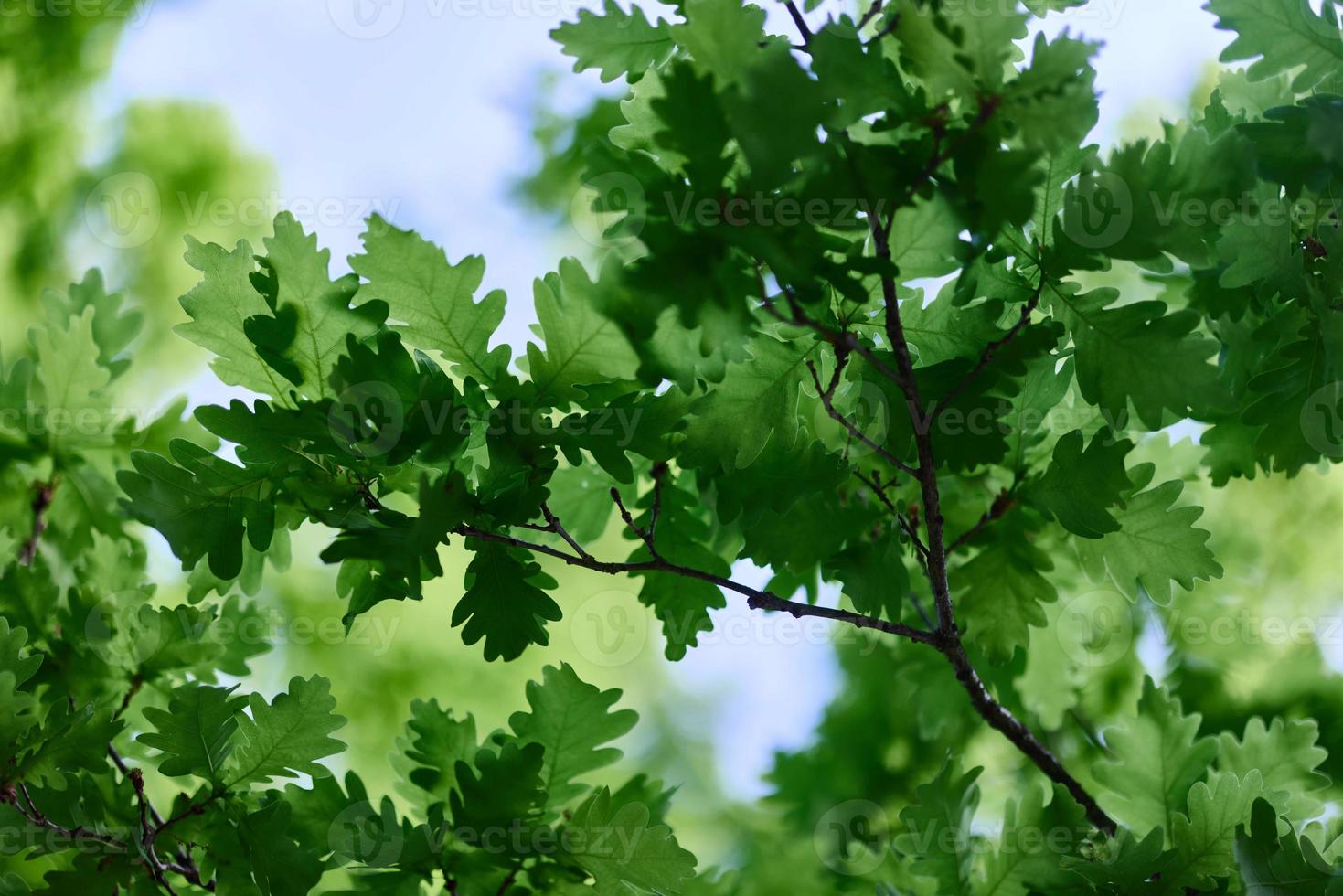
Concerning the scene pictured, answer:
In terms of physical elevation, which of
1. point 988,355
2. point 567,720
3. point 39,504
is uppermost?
point 988,355

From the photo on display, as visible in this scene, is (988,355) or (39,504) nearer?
(988,355)

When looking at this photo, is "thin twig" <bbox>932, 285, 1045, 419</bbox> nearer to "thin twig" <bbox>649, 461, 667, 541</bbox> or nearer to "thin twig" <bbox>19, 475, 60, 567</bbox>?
"thin twig" <bbox>649, 461, 667, 541</bbox>

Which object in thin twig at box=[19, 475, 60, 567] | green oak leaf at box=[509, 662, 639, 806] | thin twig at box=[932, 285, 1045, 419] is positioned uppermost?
thin twig at box=[932, 285, 1045, 419]

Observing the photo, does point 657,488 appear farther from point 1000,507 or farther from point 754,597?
point 1000,507

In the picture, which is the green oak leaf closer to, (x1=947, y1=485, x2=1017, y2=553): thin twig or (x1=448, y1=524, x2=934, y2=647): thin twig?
(x1=448, y1=524, x2=934, y2=647): thin twig

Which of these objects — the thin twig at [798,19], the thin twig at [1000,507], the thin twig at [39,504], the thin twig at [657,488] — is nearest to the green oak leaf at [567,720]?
the thin twig at [657,488]

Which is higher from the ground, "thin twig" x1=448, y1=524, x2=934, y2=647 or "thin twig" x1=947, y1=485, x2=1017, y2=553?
"thin twig" x1=947, y1=485, x2=1017, y2=553

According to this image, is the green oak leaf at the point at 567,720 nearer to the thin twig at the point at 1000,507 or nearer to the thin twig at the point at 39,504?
the thin twig at the point at 1000,507

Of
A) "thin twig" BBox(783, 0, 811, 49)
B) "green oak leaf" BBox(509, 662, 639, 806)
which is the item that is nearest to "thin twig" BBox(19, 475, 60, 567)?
"green oak leaf" BBox(509, 662, 639, 806)

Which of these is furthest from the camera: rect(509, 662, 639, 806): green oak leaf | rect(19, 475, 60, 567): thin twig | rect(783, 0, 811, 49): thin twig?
rect(19, 475, 60, 567): thin twig

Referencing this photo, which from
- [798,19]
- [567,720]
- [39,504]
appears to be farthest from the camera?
→ [39,504]

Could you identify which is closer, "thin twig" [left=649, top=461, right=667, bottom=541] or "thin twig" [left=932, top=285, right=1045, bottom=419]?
"thin twig" [left=932, top=285, right=1045, bottom=419]

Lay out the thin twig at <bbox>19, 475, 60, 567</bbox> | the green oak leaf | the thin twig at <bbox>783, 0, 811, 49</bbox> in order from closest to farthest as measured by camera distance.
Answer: the thin twig at <bbox>783, 0, 811, 49</bbox> → the green oak leaf → the thin twig at <bbox>19, 475, 60, 567</bbox>

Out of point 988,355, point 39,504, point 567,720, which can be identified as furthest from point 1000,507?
point 39,504
